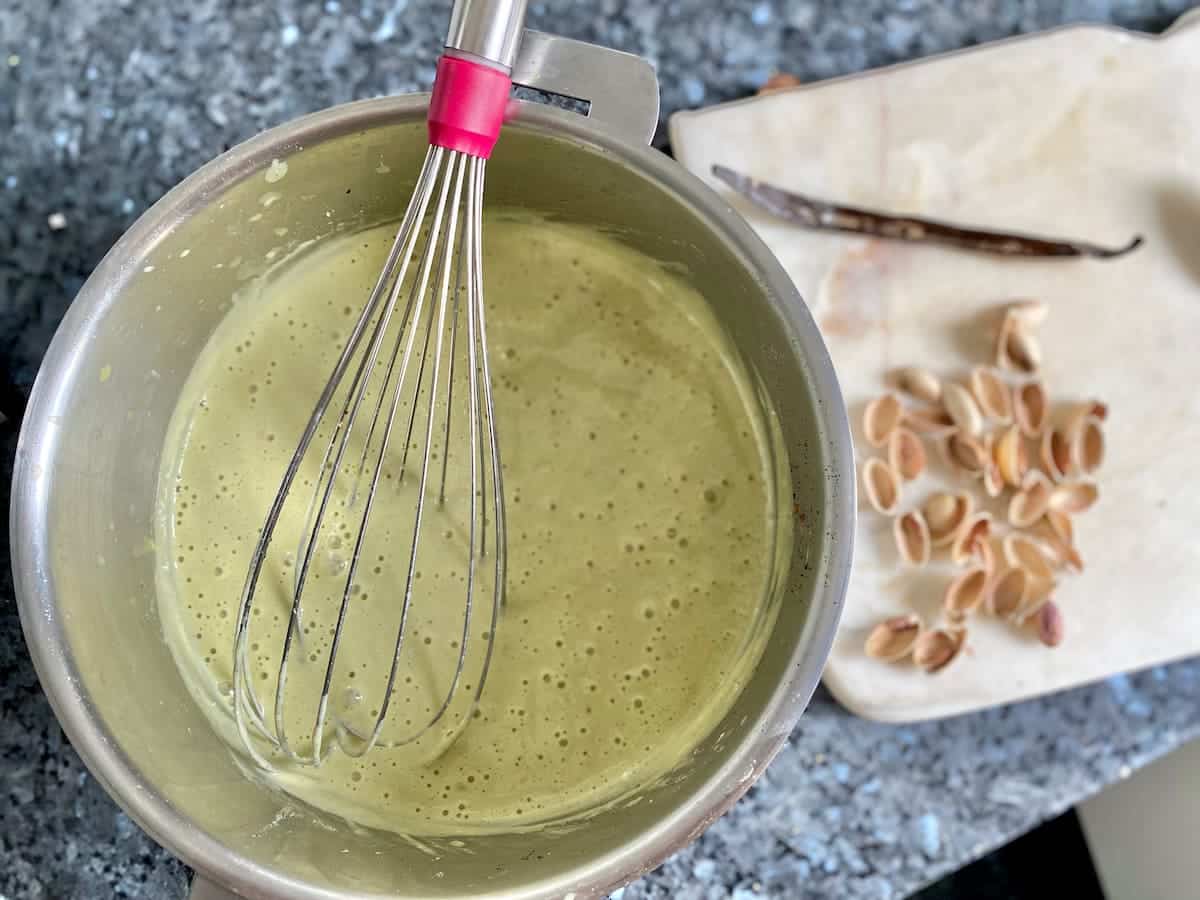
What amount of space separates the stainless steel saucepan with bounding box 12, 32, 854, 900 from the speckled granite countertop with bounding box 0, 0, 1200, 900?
0.12 metres

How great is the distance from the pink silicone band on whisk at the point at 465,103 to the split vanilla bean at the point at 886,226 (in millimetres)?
281

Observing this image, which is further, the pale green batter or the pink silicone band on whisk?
the pale green batter

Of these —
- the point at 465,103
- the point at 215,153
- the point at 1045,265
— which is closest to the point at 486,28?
the point at 465,103

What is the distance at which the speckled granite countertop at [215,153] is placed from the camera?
0.71 m

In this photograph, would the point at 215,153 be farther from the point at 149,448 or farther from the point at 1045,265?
the point at 1045,265

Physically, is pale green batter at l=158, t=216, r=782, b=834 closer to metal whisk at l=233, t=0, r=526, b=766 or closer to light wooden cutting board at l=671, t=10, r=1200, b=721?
metal whisk at l=233, t=0, r=526, b=766

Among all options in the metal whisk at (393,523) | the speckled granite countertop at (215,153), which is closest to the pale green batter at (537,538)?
the metal whisk at (393,523)

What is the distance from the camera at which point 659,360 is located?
0.75 metres

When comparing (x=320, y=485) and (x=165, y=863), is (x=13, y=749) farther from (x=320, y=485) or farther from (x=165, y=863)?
(x=320, y=485)

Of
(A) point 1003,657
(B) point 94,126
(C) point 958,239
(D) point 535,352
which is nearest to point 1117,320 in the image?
(C) point 958,239

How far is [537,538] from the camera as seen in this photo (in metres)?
0.72

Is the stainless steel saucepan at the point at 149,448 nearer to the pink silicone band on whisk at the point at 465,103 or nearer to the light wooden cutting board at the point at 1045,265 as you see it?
the pink silicone band on whisk at the point at 465,103

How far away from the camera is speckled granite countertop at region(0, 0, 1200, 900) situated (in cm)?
71

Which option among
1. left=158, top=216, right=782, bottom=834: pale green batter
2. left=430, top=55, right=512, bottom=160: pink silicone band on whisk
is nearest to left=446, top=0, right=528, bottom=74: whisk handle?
left=430, top=55, right=512, bottom=160: pink silicone band on whisk
